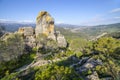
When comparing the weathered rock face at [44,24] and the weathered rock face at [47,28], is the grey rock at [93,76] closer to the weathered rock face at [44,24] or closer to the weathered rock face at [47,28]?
the weathered rock face at [47,28]

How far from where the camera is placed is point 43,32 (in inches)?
3563

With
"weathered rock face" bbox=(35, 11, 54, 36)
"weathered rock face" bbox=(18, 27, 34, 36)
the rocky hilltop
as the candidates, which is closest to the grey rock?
the rocky hilltop

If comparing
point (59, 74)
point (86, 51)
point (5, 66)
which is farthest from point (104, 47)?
point (59, 74)

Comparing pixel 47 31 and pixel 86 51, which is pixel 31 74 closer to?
pixel 86 51

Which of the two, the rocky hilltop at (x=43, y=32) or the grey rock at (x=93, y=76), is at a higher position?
the rocky hilltop at (x=43, y=32)

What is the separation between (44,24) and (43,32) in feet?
16.3

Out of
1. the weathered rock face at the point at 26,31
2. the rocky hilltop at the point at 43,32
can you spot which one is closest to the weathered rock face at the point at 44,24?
the rocky hilltop at the point at 43,32

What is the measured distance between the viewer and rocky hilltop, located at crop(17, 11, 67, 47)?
84.6 meters

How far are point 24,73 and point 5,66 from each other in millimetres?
14631

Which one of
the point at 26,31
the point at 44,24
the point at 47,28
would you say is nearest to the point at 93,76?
the point at 26,31

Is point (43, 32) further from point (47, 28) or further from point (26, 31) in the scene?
point (26, 31)

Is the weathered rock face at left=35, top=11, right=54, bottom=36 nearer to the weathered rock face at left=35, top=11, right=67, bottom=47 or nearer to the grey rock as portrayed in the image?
the weathered rock face at left=35, top=11, right=67, bottom=47

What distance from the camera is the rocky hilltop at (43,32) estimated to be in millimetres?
84569

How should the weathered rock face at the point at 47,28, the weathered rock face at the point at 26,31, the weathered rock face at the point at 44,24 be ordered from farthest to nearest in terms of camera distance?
the weathered rock face at the point at 44,24 → the weathered rock face at the point at 47,28 → the weathered rock face at the point at 26,31
